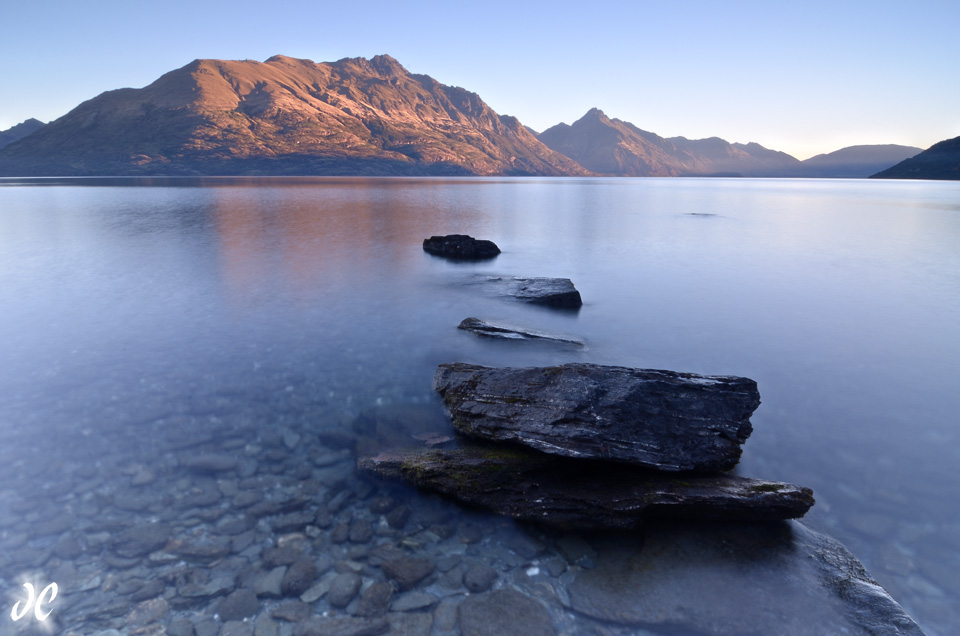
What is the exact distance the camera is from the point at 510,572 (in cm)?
796

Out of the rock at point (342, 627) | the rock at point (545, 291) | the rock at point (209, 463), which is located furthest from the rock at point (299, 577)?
the rock at point (545, 291)

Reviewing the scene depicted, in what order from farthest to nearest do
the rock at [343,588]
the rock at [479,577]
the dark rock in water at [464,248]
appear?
the dark rock in water at [464,248] < the rock at [479,577] < the rock at [343,588]

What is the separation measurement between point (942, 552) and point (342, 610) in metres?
9.98

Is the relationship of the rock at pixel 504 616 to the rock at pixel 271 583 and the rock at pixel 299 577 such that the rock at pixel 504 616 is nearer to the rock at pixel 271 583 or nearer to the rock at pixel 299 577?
the rock at pixel 299 577

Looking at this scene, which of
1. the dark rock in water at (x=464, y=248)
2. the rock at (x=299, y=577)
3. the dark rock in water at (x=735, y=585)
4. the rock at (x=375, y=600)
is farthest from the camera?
the dark rock in water at (x=464, y=248)

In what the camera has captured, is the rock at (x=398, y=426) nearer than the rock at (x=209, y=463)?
No

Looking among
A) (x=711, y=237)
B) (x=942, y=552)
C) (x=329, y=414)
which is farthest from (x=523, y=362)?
(x=711, y=237)

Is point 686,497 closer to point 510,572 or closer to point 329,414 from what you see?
point 510,572

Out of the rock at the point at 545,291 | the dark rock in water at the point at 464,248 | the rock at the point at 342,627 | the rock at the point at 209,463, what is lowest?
the rock at the point at 342,627

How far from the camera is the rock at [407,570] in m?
7.71

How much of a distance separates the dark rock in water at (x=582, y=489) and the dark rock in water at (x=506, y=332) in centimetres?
830

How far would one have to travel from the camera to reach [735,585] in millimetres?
7551

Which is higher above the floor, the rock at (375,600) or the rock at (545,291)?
the rock at (545,291)

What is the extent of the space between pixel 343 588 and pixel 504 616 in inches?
99.8
